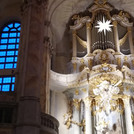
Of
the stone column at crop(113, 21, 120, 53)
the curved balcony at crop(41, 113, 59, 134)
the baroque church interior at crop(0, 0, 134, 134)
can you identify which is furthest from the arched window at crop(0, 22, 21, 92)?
the stone column at crop(113, 21, 120, 53)

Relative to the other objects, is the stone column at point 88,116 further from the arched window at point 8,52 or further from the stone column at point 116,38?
the arched window at point 8,52

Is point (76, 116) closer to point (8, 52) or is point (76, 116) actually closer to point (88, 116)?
point (88, 116)

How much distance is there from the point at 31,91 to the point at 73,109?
7676 mm

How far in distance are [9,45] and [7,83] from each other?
3.14 m

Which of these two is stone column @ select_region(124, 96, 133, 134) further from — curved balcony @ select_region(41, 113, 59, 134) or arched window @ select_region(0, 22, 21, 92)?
arched window @ select_region(0, 22, 21, 92)

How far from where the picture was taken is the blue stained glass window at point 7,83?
1775 cm

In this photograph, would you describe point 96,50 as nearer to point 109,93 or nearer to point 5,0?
point 109,93

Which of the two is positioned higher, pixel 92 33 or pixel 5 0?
pixel 5 0

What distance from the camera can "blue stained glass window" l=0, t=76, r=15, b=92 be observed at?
17.8 metres

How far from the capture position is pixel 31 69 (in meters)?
11.8

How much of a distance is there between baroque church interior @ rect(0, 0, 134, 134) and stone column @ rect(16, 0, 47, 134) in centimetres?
5

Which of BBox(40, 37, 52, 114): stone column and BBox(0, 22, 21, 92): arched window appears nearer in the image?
BBox(40, 37, 52, 114): stone column

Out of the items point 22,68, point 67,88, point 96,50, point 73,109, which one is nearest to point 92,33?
point 96,50

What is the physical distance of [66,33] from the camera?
21.9 meters
